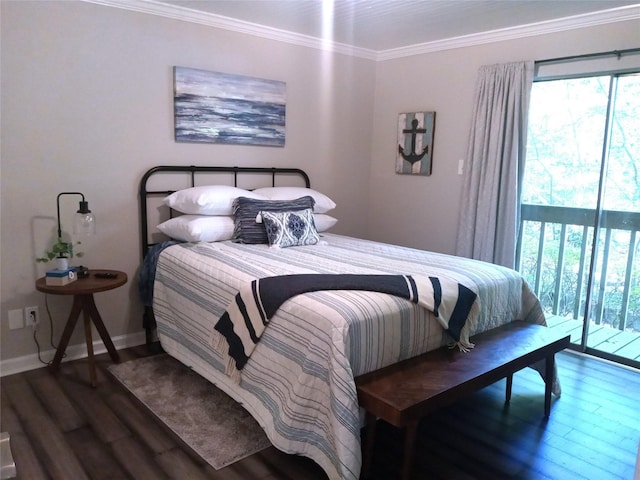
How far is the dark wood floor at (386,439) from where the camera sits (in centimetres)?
207

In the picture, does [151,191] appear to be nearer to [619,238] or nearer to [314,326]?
[314,326]

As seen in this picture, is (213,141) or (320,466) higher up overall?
(213,141)

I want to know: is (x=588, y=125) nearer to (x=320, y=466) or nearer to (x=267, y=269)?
(x=267, y=269)

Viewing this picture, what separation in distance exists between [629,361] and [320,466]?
2.47m

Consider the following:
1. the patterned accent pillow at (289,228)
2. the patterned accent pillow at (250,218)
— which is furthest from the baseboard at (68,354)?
the patterned accent pillow at (289,228)

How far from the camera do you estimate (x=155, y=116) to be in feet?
10.9

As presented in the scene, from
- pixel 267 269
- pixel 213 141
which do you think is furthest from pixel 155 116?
pixel 267 269

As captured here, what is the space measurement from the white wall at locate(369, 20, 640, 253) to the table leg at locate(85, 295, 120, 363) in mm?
2650

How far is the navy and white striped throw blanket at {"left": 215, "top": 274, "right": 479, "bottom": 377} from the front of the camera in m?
2.19

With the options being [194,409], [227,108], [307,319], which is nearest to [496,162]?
[227,108]

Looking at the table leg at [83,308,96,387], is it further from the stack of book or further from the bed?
the bed

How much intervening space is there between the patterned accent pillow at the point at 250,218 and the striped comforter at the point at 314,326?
9 centimetres

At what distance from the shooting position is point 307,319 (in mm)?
2004

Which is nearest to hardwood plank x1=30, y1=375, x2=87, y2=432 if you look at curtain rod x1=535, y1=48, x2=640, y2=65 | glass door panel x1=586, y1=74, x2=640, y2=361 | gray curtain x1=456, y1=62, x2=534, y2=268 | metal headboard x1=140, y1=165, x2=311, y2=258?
metal headboard x1=140, y1=165, x2=311, y2=258
